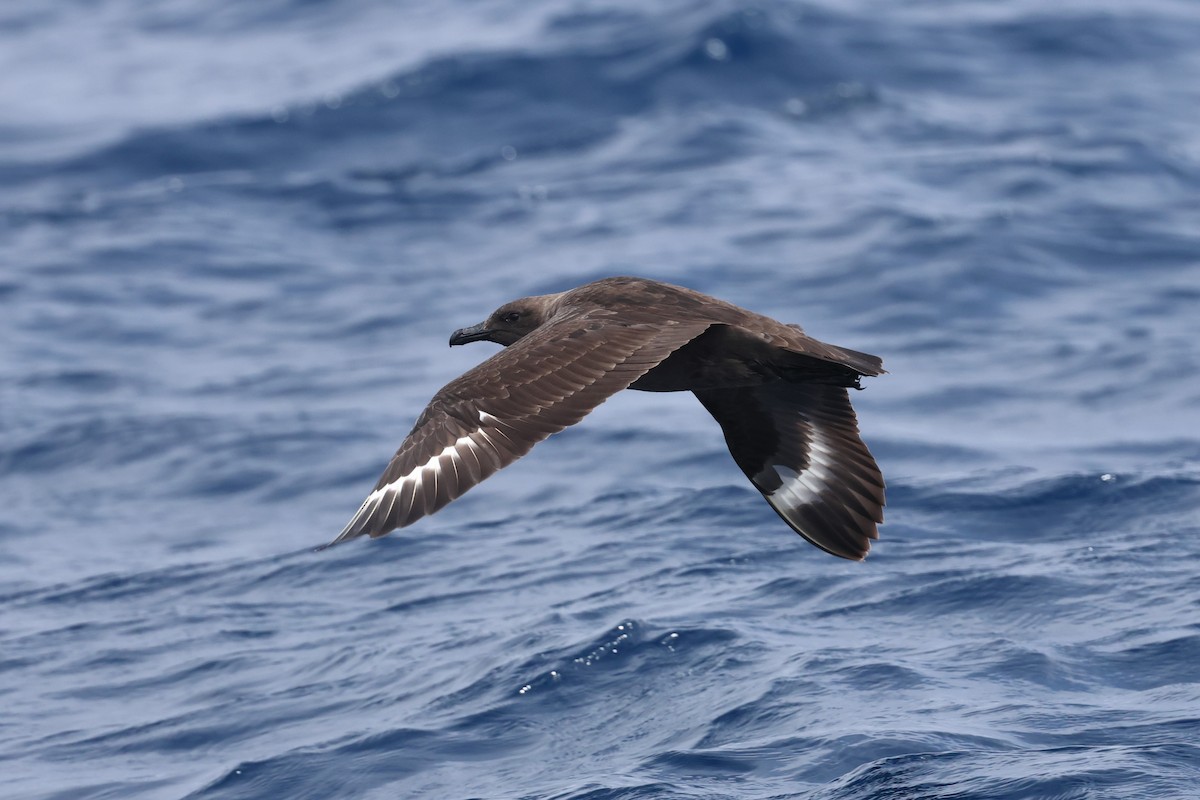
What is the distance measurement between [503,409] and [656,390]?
1259mm

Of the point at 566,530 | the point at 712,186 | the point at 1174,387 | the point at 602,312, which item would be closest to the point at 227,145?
the point at 712,186

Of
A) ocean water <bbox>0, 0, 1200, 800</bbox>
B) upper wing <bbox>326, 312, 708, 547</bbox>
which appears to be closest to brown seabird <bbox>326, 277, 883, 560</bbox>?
upper wing <bbox>326, 312, 708, 547</bbox>

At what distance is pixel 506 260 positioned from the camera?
48.1 feet

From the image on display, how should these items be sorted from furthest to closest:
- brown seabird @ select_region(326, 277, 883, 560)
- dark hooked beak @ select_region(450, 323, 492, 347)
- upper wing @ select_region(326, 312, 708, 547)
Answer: dark hooked beak @ select_region(450, 323, 492, 347), brown seabird @ select_region(326, 277, 883, 560), upper wing @ select_region(326, 312, 708, 547)

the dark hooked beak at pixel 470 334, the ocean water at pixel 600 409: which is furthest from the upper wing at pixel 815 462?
the dark hooked beak at pixel 470 334

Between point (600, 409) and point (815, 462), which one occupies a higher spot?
point (815, 462)

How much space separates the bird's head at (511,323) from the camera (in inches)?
298

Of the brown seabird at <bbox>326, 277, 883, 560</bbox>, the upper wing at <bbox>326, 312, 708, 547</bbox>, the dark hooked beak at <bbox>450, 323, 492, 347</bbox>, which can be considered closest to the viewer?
the upper wing at <bbox>326, 312, 708, 547</bbox>

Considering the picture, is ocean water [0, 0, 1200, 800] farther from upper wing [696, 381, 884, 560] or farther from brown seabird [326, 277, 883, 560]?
brown seabird [326, 277, 883, 560]

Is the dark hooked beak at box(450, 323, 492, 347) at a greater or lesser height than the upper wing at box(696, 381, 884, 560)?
greater

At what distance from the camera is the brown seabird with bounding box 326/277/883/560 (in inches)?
224

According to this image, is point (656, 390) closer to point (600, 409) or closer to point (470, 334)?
point (470, 334)

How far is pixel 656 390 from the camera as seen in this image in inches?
274

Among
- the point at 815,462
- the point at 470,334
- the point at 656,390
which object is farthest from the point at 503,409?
the point at 815,462
